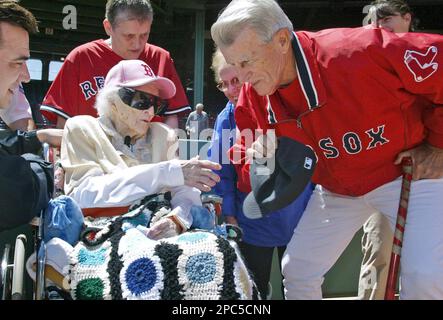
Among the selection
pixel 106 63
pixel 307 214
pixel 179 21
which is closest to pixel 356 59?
pixel 307 214

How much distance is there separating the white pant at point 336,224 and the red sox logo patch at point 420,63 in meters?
0.49

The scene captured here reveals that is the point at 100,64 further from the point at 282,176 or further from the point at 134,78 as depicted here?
the point at 282,176

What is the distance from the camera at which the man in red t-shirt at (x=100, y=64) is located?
3590mm

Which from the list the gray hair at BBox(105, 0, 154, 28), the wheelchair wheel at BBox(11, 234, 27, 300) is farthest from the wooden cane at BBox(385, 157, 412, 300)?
the gray hair at BBox(105, 0, 154, 28)

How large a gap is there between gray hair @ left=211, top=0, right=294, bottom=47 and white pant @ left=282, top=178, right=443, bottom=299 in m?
0.91

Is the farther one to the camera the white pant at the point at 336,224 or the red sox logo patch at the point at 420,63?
the white pant at the point at 336,224

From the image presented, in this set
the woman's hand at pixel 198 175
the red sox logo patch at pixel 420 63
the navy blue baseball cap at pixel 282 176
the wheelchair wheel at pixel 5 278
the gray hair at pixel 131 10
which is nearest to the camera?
the wheelchair wheel at pixel 5 278

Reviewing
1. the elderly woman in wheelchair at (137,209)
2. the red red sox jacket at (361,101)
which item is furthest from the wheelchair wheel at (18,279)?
the red red sox jacket at (361,101)

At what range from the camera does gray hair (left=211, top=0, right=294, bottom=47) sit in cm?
232

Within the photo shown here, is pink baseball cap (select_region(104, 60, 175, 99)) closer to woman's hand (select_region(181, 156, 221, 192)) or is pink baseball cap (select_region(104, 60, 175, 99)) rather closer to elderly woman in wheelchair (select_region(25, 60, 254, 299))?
elderly woman in wheelchair (select_region(25, 60, 254, 299))

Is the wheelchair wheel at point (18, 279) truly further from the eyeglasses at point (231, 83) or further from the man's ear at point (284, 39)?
the eyeglasses at point (231, 83)

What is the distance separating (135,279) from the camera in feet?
6.40

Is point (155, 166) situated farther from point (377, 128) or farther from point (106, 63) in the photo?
point (106, 63)

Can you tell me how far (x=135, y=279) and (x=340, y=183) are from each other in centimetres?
118
